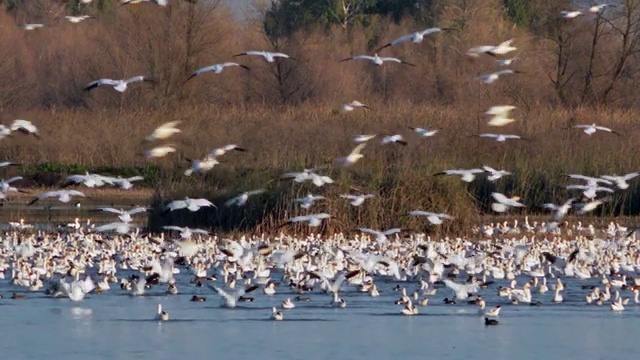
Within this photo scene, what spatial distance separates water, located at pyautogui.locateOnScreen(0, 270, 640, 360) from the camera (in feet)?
40.7

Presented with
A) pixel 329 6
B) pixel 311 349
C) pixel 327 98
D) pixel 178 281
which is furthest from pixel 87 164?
pixel 329 6

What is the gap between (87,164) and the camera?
35.7 metres

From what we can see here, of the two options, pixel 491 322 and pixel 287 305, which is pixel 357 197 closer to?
pixel 287 305

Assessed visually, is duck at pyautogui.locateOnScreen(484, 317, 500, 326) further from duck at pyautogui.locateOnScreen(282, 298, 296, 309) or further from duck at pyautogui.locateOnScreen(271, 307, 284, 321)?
duck at pyautogui.locateOnScreen(282, 298, 296, 309)

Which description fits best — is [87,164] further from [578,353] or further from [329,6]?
[329,6]

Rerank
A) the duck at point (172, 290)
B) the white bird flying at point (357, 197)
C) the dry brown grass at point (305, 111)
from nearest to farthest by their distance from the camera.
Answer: the duck at point (172, 290) < the white bird flying at point (357, 197) < the dry brown grass at point (305, 111)

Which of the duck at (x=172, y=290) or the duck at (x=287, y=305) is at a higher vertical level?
the duck at (x=172, y=290)

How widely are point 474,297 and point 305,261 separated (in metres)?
2.68

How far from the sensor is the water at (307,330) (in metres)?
12.4

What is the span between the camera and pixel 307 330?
44.5 ft

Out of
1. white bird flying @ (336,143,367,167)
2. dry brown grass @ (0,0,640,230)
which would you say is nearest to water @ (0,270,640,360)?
white bird flying @ (336,143,367,167)

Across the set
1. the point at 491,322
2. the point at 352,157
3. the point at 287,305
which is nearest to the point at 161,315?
the point at 287,305

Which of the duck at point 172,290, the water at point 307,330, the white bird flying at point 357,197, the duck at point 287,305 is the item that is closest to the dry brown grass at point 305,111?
the white bird flying at point 357,197

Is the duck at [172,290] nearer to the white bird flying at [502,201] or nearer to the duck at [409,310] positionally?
the duck at [409,310]
